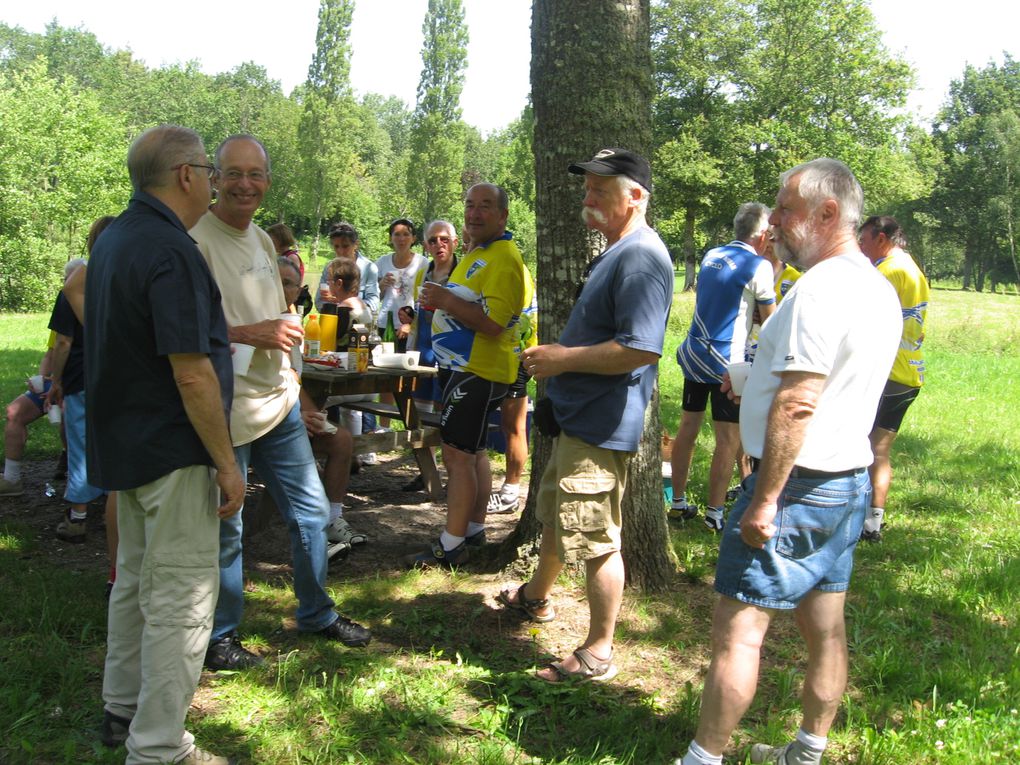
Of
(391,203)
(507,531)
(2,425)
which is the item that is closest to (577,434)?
(507,531)

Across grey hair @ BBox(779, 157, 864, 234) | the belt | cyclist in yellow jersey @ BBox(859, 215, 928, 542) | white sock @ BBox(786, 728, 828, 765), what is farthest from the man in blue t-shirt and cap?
cyclist in yellow jersey @ BBox(859, 215, 928, 542)

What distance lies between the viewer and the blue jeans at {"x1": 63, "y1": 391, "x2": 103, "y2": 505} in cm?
484

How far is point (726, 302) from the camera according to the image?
527 centimetres

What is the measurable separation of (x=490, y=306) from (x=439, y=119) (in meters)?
52.2

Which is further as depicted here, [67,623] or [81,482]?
[81,482]

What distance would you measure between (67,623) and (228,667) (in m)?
0.89

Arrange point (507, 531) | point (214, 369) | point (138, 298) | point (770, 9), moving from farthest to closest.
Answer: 1. point (770, 9)
2. point (507, 531)
3. point (214, 369)
4. point (138, 298)

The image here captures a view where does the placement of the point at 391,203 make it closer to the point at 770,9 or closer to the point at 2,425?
the point at 770,9

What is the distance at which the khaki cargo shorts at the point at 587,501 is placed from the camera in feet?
10.3

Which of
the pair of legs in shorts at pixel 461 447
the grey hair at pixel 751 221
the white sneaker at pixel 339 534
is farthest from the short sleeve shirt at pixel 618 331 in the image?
the grey hair at pixel 751 221

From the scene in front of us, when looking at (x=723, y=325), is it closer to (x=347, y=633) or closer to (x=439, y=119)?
(x=347, y=633)

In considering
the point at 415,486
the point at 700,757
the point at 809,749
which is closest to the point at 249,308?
the point at 700,757

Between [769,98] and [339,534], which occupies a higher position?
[769,98]

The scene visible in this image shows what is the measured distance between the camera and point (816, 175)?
2.49 meters
